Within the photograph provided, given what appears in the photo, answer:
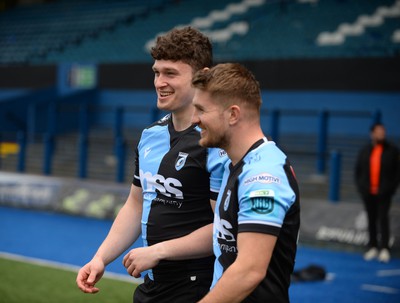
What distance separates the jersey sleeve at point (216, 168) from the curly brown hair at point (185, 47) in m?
0.41

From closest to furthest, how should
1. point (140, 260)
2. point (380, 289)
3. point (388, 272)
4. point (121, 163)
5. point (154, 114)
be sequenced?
point (140, 260) < point (380, 289) < point (388, 272) < point (121, 163) < point (154, 114)

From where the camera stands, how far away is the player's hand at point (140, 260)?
10.3 feet

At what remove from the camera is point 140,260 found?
3135 mm

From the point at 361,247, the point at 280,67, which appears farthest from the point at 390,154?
the point at 280,67

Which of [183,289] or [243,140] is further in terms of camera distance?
[183,289]

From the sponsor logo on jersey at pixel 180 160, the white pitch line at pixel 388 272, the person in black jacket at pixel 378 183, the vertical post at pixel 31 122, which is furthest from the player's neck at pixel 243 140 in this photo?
the vertical post at pixel 31 122

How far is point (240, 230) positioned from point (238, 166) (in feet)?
0.98

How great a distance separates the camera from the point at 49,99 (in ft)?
78.0

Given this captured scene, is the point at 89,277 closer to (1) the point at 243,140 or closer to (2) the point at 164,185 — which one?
(2) the point at 164,185

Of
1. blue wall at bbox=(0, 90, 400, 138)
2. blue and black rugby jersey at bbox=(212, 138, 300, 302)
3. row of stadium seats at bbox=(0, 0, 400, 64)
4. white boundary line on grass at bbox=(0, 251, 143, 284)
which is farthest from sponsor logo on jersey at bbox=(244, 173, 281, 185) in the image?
row of stadium seats at bbox=(0, 0, 400, 64)

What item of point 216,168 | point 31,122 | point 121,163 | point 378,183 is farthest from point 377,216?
point 31,122

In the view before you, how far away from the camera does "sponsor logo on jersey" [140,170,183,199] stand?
341cm

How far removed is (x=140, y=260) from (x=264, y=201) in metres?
0.83

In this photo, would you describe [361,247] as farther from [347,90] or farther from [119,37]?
[119,37]
